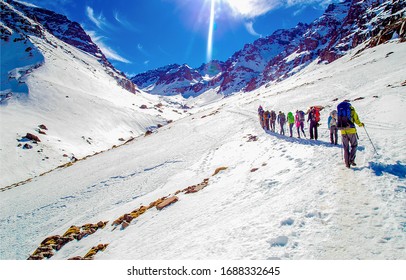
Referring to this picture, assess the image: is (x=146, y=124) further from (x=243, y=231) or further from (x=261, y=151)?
(x=243, y=231)

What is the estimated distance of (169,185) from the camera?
17578 mm

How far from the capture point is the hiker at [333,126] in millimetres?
12328

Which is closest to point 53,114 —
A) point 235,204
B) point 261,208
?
point 235,204

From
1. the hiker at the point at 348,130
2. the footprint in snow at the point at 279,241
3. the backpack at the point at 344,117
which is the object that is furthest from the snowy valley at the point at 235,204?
the backpack at the point at 344,117

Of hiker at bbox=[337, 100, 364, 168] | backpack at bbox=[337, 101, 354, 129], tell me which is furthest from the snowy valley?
backpack at bbox=[337, 101, 354, 129]

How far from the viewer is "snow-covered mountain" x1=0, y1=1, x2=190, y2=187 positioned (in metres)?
49.6

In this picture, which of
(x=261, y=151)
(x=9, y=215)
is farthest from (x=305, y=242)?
(x=9, y=215)

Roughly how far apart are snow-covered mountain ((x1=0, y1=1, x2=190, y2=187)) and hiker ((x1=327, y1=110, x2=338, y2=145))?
48.3 meters

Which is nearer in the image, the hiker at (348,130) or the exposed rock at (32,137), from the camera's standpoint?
the hiker at (348,130)

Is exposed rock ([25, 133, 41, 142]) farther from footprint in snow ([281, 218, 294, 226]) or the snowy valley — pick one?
footprint in snow ([281, 218, 294, 226])

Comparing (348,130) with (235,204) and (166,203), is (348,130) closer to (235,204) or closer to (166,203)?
(235,204)

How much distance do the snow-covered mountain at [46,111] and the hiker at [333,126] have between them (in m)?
48.3

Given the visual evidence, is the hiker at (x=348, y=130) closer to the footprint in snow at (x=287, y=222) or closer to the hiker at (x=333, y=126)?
the hiker at (x=333, y=126)

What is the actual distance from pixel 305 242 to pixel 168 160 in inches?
770
